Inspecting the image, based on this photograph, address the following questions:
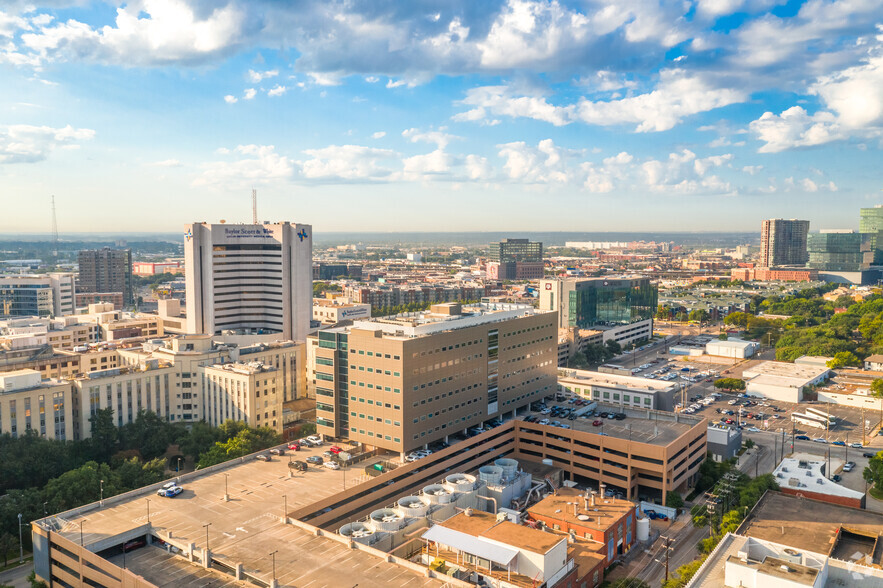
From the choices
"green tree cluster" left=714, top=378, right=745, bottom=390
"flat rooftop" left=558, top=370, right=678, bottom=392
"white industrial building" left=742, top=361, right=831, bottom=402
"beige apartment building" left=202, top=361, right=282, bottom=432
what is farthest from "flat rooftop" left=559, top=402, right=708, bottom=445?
"white industrial building" left=742, top=361, right=831, bottom=402

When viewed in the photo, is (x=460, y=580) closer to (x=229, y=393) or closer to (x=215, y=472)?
(x=215, y=472)

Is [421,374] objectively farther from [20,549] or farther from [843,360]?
[843,360]

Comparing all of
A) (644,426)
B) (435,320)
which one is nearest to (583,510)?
(644,426)

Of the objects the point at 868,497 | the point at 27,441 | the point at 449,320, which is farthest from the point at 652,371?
the point at 27,441

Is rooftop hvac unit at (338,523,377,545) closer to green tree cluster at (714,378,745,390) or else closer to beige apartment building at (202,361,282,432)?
beige apartment building at (202,361,282,432)

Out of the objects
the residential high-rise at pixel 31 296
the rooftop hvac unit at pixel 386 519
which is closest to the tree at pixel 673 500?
the rooftop hvac unit at pixel 386 519

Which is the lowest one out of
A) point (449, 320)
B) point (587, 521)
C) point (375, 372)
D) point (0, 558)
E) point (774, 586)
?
point (0, 558)

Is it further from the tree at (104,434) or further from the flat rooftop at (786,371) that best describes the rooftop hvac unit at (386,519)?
the flat rooftop at (786,371)
